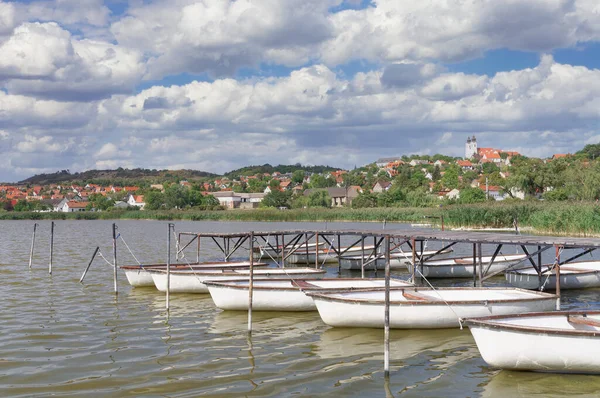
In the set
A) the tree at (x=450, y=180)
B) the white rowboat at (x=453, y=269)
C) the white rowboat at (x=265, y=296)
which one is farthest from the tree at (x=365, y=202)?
the white rowboat at (x=265, y=296)

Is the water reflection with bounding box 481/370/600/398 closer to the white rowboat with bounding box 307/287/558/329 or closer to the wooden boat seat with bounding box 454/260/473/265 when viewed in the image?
the white rowboat with bounding box 307/287/558/329

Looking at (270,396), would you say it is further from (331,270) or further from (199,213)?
(199,213)

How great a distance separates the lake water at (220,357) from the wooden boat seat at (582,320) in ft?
4.08

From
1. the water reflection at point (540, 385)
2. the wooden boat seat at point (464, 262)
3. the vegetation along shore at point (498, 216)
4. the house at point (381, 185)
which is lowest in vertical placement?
the water reflection at point (540, 385)

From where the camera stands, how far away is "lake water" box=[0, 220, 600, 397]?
1125 cm

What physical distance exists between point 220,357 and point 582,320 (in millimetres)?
7687

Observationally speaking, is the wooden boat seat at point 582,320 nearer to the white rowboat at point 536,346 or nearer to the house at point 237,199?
the white rowboat at point 536,346

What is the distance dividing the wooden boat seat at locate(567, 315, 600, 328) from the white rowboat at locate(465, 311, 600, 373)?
0.68 m

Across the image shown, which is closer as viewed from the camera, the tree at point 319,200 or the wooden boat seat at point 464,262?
the wooden boat seat at point 464,262

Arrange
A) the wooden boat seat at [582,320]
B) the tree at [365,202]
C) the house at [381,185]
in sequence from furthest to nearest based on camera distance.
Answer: the house at [381,185] < the tree at [365,202] < the wooden boat seat at [582,320]

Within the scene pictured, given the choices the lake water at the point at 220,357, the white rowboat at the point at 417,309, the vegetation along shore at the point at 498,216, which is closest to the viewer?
the lake water at the point at 220,357

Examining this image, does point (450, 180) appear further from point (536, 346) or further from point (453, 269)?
point (536, 346)

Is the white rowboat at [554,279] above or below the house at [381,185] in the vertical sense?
below

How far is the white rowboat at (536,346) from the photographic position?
11.3 meters
